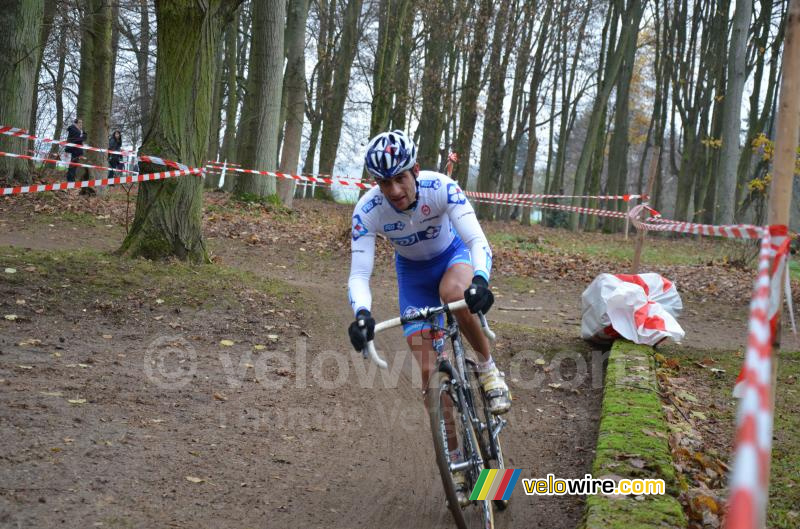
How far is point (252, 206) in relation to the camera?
62.4 ft

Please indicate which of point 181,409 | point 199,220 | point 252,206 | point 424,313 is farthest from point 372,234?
point 252,206

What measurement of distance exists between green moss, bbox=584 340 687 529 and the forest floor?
275mm

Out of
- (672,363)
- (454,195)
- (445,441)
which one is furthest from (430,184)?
(672,363)

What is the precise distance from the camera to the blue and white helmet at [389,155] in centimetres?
467

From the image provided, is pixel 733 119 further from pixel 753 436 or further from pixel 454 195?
pixel 753 436

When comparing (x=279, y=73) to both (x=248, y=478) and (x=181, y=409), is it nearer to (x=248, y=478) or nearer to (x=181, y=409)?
(x=181, y=409)

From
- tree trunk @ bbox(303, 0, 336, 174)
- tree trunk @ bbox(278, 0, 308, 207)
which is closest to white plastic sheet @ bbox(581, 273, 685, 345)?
tree trunk @ bbox(278, 0, 308, 207)

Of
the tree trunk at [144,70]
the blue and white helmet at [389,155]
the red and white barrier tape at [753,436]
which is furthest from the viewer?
the tree trunk at [144,70]

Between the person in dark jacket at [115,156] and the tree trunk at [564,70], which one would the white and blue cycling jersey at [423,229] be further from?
the tree trunk at [564,70]

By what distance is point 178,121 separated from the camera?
10.1 meters

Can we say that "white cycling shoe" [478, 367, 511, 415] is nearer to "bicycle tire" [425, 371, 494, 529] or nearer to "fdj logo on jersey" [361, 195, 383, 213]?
"bicycle tire" [425, 371, 494, 529]

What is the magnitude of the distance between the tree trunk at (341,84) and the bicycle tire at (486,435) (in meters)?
24.6

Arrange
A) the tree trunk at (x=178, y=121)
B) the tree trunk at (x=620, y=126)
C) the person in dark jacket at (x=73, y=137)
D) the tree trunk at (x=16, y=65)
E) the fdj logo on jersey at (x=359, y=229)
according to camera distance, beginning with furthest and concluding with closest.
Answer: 1. the tree trunk at (x=620, y=126)
2. the person in dark jacket at (x=73, y=137)
3. the tree trunk at (x=16, y=65)
4. the tree trunk at (x=178, y=121)
5. the fdj logo on jersey at (x=359, y=229)

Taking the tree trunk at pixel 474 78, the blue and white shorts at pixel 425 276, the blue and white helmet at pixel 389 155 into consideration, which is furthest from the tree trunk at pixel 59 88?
the blue and white helmet at pixel 389 155
